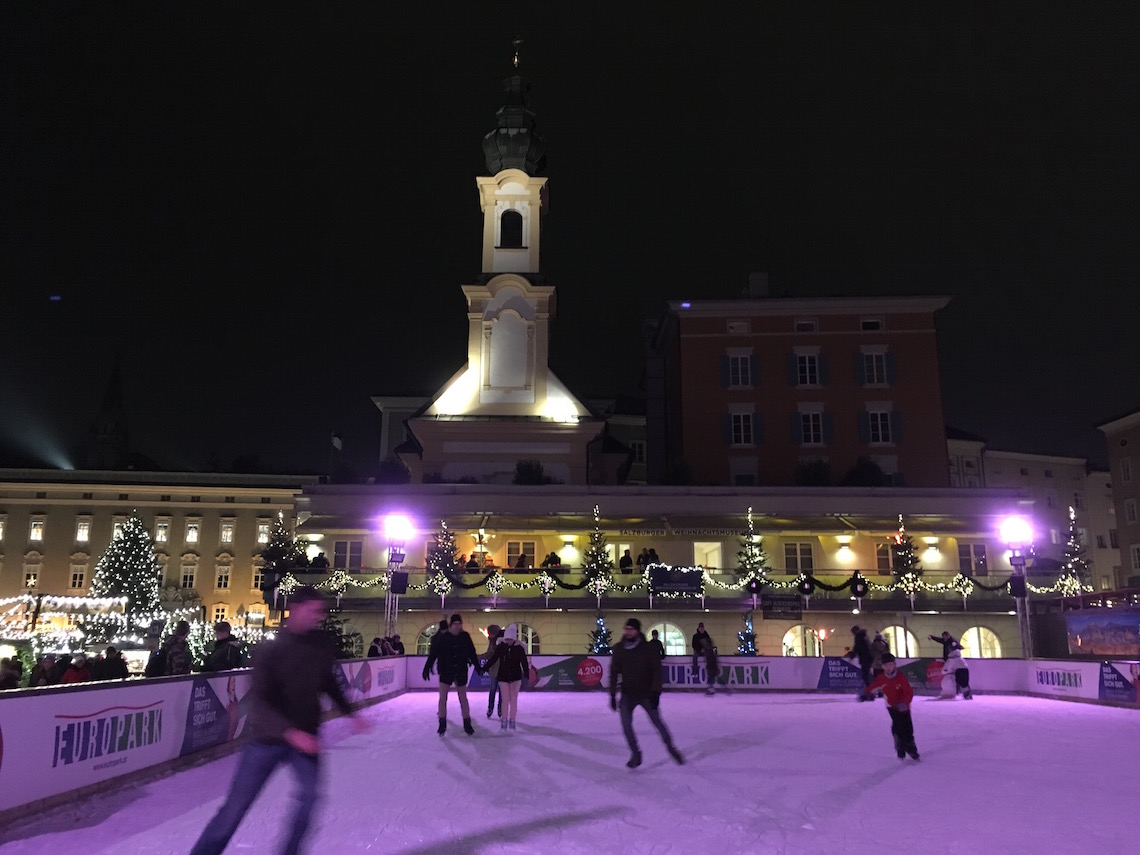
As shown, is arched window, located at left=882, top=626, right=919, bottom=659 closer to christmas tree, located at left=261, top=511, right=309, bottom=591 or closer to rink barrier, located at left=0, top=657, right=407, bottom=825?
christmas tree, located at left=261, top=511, right=309, bottom=591

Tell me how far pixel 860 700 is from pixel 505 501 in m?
19.2

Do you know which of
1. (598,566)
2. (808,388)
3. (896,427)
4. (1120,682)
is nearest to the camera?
(1120,682)

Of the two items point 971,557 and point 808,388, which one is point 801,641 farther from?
point 808,388

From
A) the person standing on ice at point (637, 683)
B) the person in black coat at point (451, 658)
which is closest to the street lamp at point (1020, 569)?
the person in black coat at point (451, 658)

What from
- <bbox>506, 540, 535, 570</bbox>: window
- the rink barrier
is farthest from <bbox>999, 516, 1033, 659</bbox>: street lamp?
the rink barrier

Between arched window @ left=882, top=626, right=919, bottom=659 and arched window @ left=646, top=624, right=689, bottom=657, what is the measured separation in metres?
6.93

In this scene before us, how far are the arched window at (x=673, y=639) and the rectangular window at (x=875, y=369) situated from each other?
19.6 metres

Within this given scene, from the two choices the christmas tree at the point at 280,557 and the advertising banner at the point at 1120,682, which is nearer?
the advertising banner at the point at 1120,682

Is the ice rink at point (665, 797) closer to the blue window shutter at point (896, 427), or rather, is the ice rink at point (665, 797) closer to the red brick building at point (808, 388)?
the red brick building at point (808, 388)

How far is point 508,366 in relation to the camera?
4625 cm

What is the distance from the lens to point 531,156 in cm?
4919

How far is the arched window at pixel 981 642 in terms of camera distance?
33.4 meters

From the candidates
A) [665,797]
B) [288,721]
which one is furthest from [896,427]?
[288,721]

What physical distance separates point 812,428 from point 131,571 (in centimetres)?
4564
